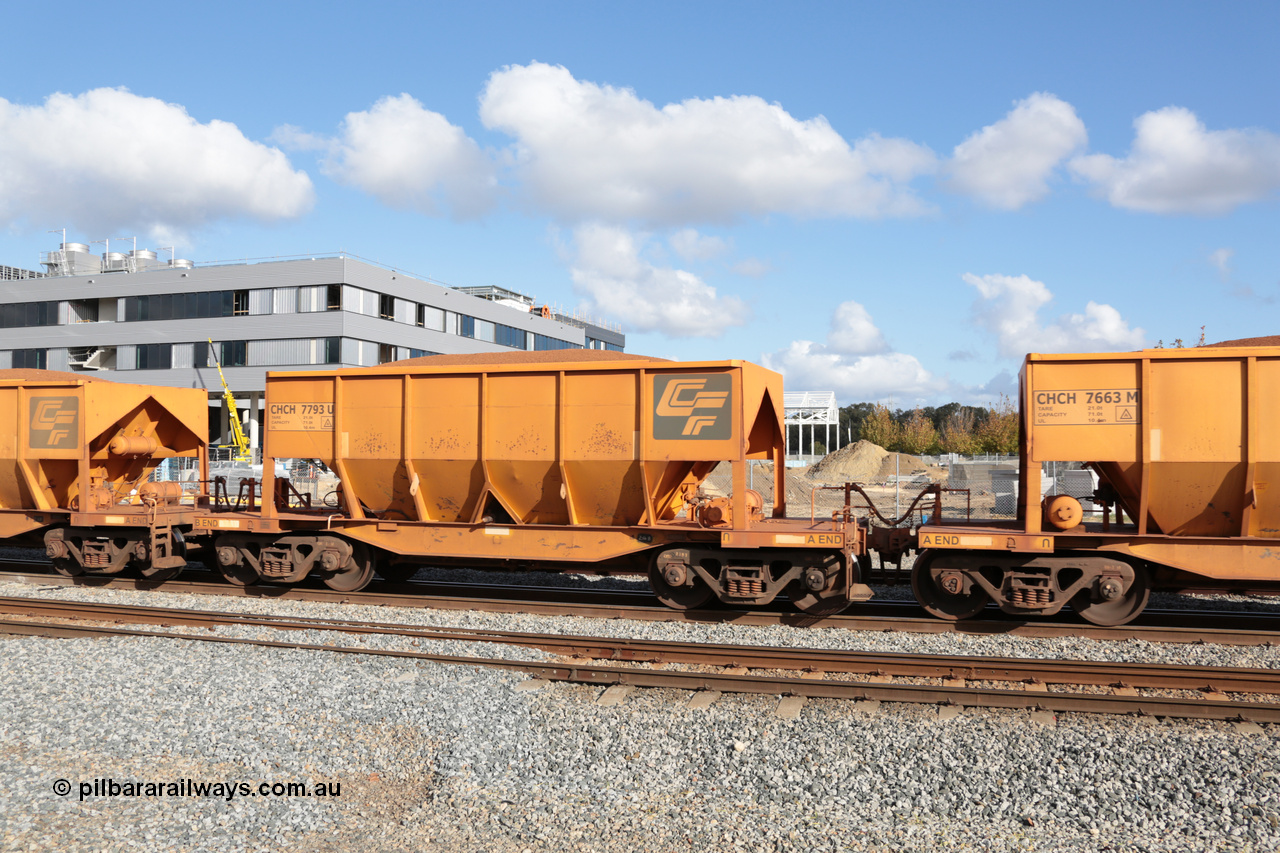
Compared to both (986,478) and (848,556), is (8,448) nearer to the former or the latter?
(848,556)

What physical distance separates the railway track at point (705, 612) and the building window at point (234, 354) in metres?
40.2

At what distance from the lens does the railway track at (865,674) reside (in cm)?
740

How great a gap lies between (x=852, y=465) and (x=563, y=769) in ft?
154

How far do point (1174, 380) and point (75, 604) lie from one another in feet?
46.9

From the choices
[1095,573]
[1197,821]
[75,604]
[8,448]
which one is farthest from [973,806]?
[8,448]

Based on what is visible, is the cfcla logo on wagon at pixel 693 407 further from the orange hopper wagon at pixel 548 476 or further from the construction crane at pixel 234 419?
the construction crane at pixel 234 419

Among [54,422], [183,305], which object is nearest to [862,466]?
[183,305]

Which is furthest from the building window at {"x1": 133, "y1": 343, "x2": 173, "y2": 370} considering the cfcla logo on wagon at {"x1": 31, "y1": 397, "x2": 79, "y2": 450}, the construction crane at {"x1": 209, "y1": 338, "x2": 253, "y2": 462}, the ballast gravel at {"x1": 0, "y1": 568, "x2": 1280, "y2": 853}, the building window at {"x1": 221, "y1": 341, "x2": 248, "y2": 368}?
the ballast gravel at {"x1": 0, "y1": 568, "x2": 1280, "y2": 853}

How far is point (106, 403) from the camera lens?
14.2m

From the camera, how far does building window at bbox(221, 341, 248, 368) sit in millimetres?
51406

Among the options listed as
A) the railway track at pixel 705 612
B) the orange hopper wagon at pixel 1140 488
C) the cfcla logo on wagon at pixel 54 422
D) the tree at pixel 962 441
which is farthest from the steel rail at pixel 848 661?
the tree at pixel 962 441

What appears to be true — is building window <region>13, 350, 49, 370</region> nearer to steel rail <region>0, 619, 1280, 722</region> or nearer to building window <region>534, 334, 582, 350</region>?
building window <region>534, 334, 582, 350</region>

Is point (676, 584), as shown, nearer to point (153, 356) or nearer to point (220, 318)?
point (220, 318)

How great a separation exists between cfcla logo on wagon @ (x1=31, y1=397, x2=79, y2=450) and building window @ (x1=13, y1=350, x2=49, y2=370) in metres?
51.3
